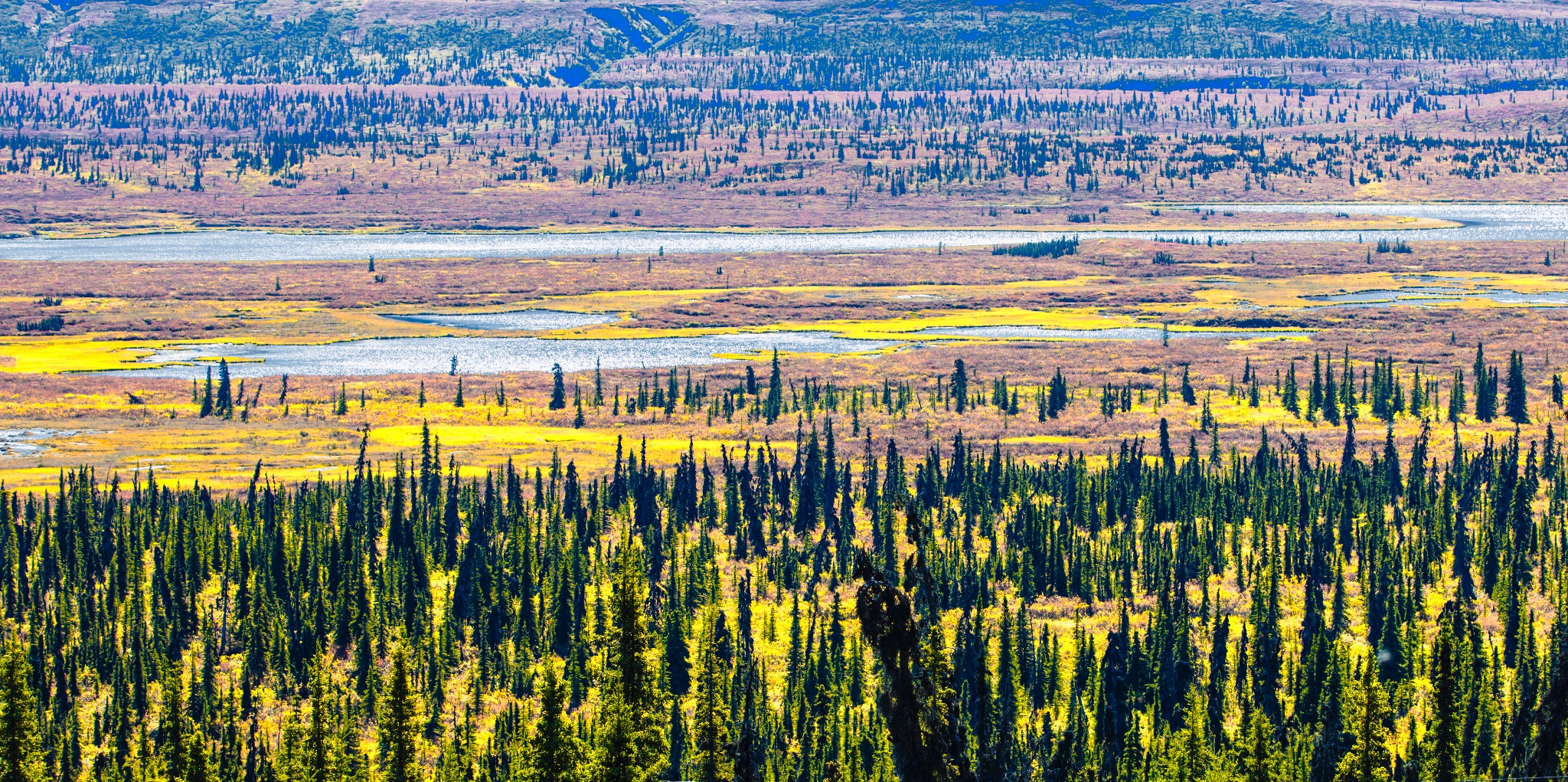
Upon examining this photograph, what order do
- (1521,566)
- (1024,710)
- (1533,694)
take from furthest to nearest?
(1521,566)
(1024,710)
(1533,694)

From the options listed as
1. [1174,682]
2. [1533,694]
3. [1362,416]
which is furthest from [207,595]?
[1362,416]

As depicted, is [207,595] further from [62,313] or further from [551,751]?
[62,313]

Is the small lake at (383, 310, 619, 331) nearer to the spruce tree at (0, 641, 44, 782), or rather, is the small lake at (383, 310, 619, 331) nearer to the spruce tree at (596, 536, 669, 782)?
the spruce tree at (0, 641, 44, 782)

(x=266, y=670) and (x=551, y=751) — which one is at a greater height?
(x=551, y=751)

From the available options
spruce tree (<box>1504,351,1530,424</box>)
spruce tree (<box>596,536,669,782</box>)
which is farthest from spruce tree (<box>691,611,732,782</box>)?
spruce tree (<box>1504,351,1530,424</box>)

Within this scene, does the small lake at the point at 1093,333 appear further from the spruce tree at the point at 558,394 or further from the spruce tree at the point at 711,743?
the spruce tree at the point at 711,743

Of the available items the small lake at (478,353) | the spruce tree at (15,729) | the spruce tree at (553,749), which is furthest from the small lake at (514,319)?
the spruce tree at (553,749)

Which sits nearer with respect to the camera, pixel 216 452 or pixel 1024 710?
pixel 1024 710
